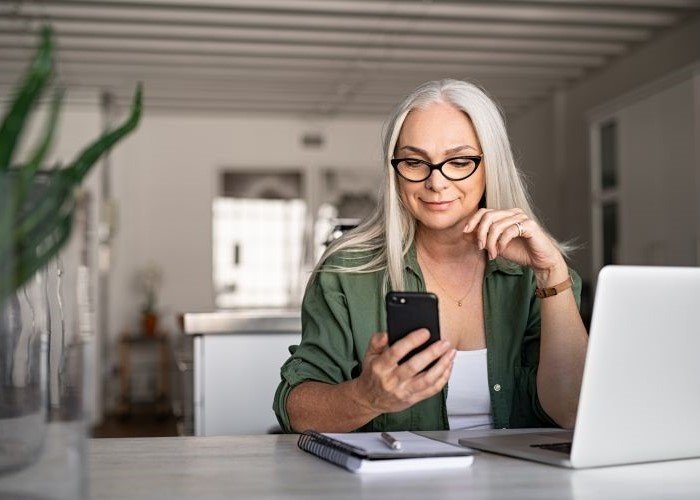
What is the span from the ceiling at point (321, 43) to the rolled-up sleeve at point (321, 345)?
14.9 ft

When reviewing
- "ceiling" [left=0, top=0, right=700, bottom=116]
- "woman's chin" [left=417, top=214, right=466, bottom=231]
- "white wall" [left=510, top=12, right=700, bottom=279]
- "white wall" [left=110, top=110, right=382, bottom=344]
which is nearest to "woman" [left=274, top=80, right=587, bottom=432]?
"woman's chin" [left=417, top=214, right=466, bottom=231]

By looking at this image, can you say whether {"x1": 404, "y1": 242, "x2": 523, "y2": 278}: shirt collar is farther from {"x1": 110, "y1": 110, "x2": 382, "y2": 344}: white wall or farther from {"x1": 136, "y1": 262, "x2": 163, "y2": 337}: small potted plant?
{"x1": 110, "y1": 110, "x2": 382, "y2": 344}: white wall

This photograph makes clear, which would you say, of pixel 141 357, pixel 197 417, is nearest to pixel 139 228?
pixel 141 357

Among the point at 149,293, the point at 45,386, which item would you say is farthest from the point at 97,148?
the point at 149,293

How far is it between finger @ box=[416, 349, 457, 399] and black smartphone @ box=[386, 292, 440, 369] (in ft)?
0.11

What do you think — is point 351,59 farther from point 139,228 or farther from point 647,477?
point 647,477

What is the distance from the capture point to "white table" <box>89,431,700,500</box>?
118 centimetres

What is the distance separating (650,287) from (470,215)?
83 centimetres

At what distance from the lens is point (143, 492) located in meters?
1.19

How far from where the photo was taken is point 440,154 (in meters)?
2.02

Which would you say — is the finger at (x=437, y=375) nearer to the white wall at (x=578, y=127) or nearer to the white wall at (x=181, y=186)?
the white wall at (x=578, y=127)

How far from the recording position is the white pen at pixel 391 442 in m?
1.37

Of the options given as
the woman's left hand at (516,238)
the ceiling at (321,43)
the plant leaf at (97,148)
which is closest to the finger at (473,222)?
the woman's left hand at (516,238)

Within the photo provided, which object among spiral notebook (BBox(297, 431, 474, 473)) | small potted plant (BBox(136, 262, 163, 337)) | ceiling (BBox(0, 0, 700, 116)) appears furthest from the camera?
small potted plant (BBox(136, 262, 163, 337))
